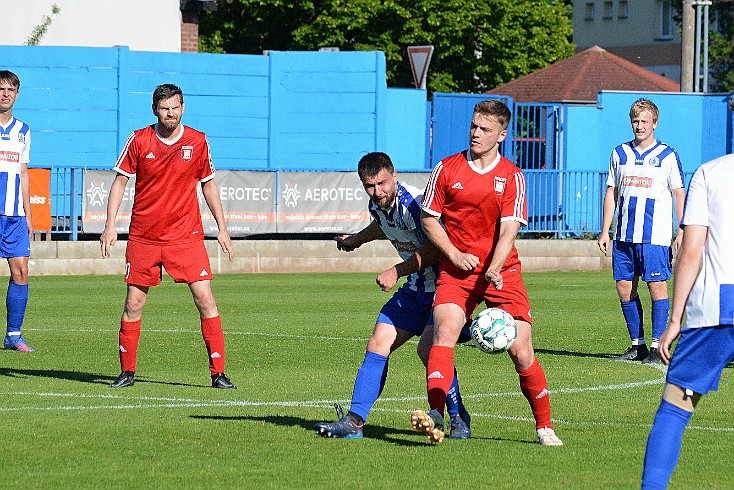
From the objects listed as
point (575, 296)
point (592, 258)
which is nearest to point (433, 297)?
point (575, 296)

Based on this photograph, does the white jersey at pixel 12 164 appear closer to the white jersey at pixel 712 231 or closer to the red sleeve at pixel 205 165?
the red sleeve at pixel 205 165

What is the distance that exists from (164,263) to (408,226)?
264 centimetres

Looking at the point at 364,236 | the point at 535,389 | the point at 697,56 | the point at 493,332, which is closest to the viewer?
the point at 493,332

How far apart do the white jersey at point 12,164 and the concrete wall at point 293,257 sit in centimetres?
979

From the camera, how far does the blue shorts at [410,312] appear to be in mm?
8508

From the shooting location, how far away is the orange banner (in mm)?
22875


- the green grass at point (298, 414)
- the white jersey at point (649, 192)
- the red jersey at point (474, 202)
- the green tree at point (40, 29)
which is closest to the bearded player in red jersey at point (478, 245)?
the red jersey at point (474, 202)

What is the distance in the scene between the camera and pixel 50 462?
764 centimetres

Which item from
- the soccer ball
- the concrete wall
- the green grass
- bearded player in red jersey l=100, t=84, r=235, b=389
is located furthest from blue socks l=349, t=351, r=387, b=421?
the concrete wall

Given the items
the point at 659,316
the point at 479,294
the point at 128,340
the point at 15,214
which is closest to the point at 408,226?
the point at 479,294

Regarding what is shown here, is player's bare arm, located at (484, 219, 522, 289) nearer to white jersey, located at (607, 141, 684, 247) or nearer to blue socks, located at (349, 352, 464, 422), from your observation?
blue socks, located at (349, 352, 464, 422)

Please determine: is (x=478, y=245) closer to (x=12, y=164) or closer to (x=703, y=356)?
(x=703, y=356)

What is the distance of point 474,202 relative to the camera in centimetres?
812

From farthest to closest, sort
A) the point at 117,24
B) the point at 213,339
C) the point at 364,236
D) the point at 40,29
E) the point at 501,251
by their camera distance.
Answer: the point at 117,24 < the point at 40,29 < the point at 213,339 < the point at 364,236 < the point at 501,251
